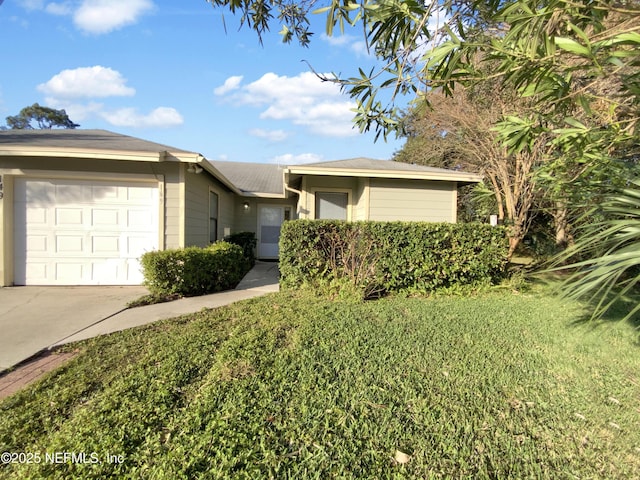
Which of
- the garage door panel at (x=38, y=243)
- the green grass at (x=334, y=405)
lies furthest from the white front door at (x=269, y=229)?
the green grass at (x=334, y=405)

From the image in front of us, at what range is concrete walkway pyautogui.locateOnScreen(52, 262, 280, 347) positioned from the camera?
4250mm

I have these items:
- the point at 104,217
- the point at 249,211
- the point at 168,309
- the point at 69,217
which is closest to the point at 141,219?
the point at 104,217

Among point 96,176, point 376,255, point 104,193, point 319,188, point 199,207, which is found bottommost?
point 376,255

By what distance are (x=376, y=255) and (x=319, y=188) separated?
3545 millimetres

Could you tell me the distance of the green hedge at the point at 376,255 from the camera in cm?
625

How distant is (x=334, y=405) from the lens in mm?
2504

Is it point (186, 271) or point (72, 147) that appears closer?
point (186, 271)

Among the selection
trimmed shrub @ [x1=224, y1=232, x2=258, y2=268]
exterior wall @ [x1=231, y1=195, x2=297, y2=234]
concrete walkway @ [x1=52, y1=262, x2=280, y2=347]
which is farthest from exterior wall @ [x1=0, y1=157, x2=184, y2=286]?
exterior wall @ [x1=231, y1=195, x2=297, y2=234]

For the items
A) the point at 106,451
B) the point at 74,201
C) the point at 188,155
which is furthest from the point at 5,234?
the point at 106,451

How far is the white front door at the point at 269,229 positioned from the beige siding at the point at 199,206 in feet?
9.06

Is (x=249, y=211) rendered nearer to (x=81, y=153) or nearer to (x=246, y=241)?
(x=246, y=241)

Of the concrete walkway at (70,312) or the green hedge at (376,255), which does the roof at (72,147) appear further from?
the green hedge at (376,255)

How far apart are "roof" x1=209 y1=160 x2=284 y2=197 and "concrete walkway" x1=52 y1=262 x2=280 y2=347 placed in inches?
196

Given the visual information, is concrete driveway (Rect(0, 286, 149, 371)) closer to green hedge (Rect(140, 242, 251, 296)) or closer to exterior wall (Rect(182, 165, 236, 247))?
green hedge (Rect(140, 242, 251, 296))
